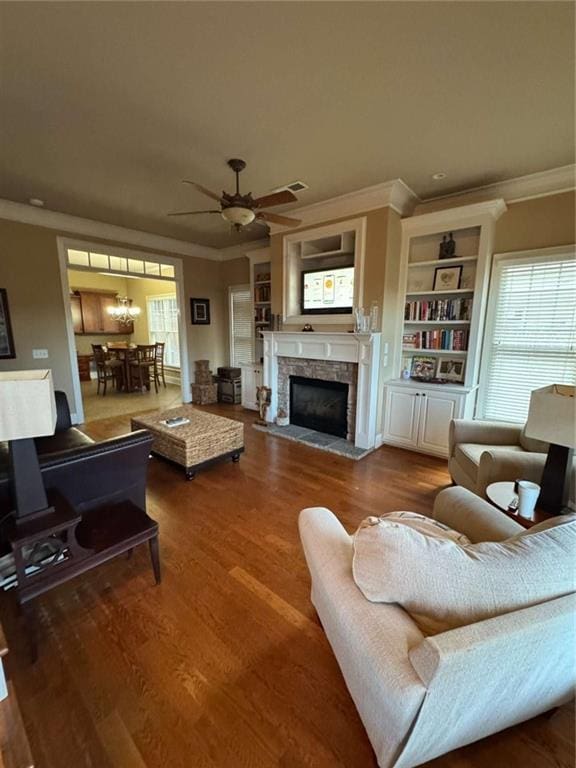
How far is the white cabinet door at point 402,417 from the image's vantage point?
3.73m

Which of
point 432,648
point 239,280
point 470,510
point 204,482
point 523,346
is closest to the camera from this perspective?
point 432,648

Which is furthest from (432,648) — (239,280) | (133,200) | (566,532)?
(239,280)

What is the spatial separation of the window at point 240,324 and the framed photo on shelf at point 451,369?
3405 millimetres

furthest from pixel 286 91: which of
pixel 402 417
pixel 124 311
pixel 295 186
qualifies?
pixel 124 311

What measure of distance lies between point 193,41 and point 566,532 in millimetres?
2728

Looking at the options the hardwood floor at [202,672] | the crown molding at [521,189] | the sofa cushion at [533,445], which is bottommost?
the hardwood floor at [202,672]

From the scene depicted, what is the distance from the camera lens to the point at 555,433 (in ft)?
5.36

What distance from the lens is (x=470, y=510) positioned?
1588 millimetres

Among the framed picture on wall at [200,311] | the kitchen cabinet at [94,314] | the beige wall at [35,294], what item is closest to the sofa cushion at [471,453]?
the framed picture on wall at [200,311]

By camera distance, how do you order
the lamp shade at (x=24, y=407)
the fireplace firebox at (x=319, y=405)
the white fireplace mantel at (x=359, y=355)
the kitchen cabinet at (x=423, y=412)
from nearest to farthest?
the lamp shade at (x=24, y=407) → the kitchen cabinet at (x=423, y=412) → the white fireplace mantel at (x=359, y=355) → the fireplace firebox at (x=319, y=405)

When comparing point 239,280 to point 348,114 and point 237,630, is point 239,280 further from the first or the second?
point 237,630

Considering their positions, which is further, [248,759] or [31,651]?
[31,651]

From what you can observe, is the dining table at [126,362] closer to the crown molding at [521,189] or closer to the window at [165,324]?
the window at [165,324]

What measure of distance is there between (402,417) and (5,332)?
507 cm
